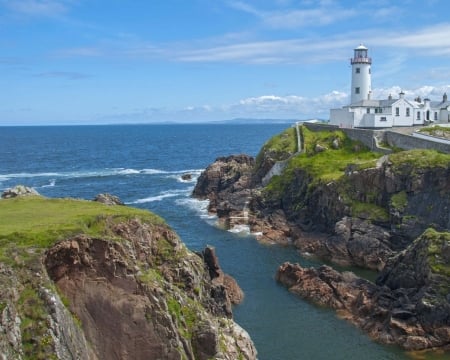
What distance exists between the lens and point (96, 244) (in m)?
26.8

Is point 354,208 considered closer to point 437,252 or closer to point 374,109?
point 437,252

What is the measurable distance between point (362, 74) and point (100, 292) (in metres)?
82.0

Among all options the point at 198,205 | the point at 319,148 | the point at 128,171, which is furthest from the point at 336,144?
the point at 128,171

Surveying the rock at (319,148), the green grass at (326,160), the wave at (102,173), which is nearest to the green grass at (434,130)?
the green grass at (326,160)

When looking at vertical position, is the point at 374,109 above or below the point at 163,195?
above

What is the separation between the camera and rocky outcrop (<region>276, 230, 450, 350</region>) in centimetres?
3947

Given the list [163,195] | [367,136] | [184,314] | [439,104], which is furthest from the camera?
[439,104]

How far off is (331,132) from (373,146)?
437 inches

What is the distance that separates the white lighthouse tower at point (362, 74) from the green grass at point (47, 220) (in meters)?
72.5

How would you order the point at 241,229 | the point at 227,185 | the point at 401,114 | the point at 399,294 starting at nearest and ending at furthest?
the point at 399,294 < the point at 241,229 < the point at 401,114 < the point at 227,185

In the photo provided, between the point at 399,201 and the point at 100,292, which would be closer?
the point at 100,292

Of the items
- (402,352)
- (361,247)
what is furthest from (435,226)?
(402,352)

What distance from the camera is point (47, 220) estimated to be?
29.3 m

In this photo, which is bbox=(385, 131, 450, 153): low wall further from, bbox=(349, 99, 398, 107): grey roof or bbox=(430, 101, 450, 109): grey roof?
bbox=(430, 101, 450, 109): grey roof
